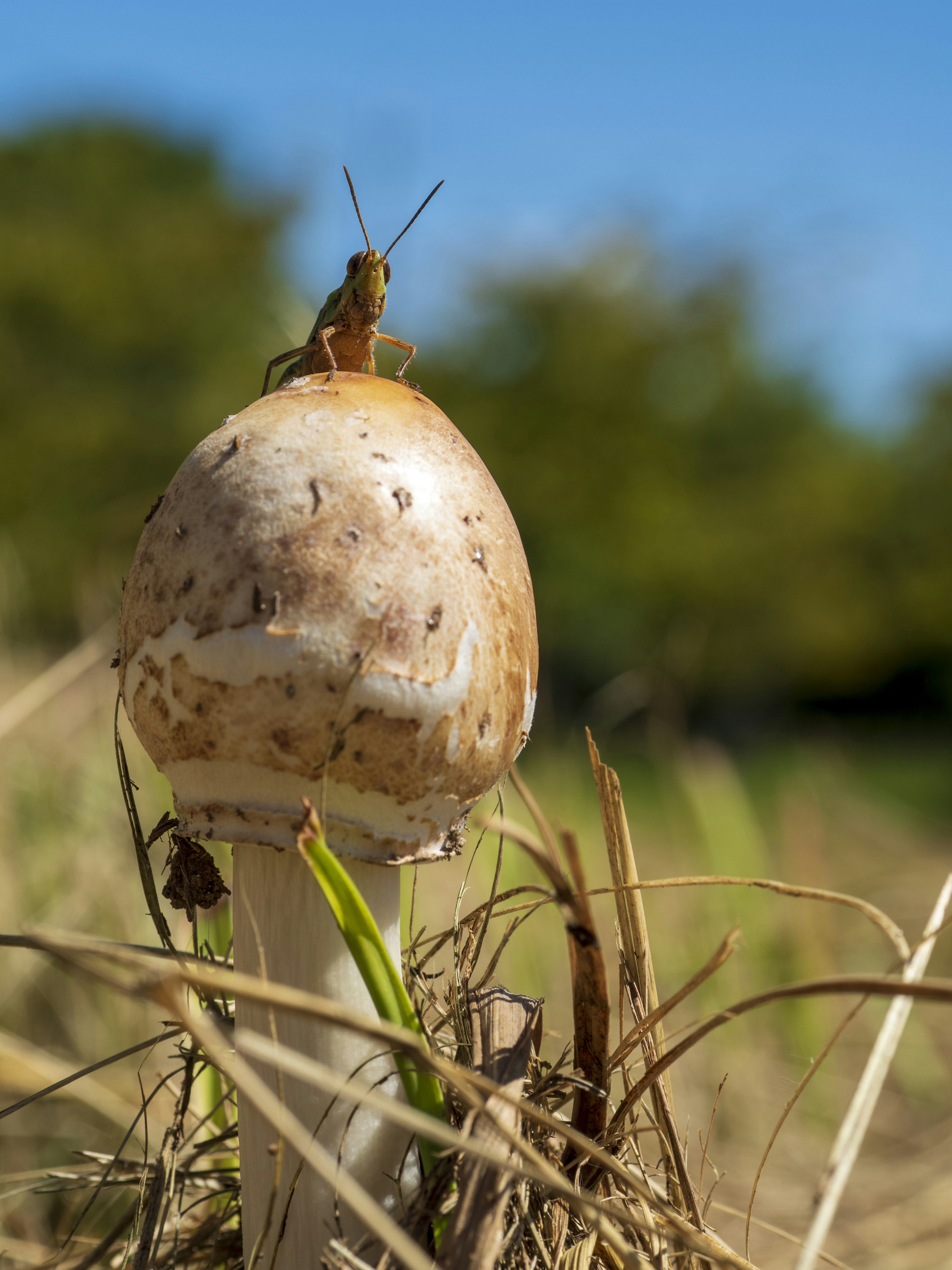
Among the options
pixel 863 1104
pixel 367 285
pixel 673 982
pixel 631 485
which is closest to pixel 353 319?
pixel 367 285

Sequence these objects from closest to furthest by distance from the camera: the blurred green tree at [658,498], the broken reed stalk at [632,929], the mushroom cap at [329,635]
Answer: the mushroom cap at [329,635], the broken reed stalk at [632,929], the blurred green tree at [658,498]

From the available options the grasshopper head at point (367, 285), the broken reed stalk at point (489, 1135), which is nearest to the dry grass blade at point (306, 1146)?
the broken reed stalk at point (489, 1135)

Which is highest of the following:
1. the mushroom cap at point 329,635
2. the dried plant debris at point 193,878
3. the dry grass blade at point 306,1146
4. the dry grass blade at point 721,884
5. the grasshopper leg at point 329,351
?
the grasshopper leg at point 329,351

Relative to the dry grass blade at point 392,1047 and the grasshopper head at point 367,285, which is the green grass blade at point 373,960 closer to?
the dry grass blade at point 392,1047

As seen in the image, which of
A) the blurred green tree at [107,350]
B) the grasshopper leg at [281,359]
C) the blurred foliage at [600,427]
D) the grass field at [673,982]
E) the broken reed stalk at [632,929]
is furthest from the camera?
the blurred foliage at [600,427]

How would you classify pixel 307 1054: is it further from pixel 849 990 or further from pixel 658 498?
pixel 658 498

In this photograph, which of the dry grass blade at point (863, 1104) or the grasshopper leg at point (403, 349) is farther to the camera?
the grasshopper leg at point (403, 349)
